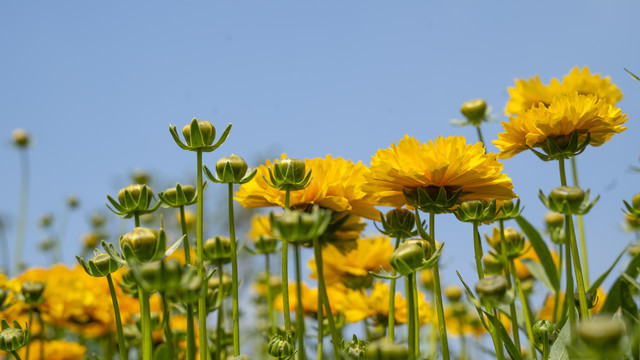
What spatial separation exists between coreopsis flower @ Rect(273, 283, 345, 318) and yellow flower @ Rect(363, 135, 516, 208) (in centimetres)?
58

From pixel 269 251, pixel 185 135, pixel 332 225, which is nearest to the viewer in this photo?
pixel 185 135

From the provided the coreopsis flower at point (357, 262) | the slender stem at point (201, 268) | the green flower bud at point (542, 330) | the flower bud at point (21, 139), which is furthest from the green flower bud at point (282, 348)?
the flower bud at point (21, 139)

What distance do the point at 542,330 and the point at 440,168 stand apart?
0.27m

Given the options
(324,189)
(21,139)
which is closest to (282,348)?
(324,189)

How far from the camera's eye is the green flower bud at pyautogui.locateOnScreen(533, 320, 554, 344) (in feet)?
2.81

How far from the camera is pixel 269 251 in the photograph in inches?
49.5

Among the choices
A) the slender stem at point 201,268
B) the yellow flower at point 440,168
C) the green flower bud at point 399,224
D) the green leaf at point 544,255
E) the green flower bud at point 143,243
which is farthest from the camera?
the green leaf at point 544,255

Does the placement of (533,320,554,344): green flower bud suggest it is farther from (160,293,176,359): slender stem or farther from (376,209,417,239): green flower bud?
(160,293,176,359): slender stem

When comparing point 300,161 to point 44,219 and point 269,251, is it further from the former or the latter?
point 44,219

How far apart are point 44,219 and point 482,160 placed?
3.04 meters

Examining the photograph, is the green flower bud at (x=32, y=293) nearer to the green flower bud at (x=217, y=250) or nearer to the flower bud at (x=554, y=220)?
the green flower bud at (x=217, y=250)

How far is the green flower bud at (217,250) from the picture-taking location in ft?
3.43

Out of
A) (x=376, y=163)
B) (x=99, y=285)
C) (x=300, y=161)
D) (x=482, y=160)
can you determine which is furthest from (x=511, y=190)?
(x=99, y=285)

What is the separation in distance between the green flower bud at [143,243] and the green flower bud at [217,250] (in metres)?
0.40
